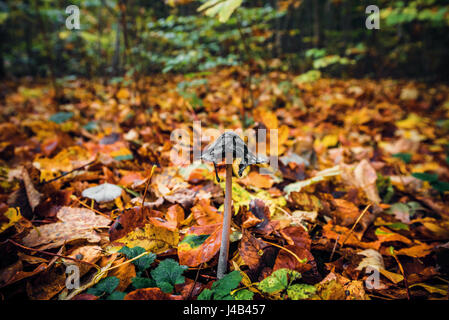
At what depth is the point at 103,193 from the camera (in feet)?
4.41

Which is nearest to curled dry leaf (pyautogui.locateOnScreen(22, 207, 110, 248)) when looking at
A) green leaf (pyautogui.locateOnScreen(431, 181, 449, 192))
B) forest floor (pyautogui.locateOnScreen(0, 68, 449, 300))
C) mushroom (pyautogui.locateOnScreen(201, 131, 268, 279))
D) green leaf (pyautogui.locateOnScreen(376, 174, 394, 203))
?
forest floor (pyautogui.locateOnScreen(0, 68, 449, 300))

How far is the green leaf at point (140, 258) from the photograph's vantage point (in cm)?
96

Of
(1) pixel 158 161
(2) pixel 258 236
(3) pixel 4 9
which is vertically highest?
(3) pixel 4 9

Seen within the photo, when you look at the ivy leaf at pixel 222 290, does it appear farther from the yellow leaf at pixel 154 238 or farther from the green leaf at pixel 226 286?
the yellow leaf at pixel 154 238

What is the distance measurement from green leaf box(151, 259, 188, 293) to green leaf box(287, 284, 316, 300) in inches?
15.4

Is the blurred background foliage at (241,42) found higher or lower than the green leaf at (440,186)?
higher

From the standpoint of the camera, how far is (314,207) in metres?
1.43

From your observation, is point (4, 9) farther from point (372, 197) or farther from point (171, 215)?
point (372, 197)

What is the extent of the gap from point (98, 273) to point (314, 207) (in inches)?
44.4

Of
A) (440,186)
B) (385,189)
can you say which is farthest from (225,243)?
(440,186)

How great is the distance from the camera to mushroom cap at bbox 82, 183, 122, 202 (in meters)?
1.31

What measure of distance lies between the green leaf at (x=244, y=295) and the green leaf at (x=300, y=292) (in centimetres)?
14

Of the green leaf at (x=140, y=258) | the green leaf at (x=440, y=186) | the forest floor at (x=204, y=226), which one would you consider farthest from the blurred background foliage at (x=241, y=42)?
the green leaf at (x=140, y=258)

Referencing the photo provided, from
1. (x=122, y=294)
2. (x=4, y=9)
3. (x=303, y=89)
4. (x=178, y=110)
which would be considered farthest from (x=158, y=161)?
(x=4, y=9)
